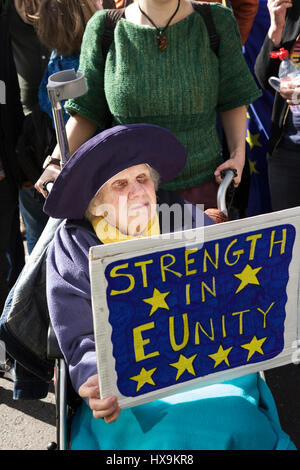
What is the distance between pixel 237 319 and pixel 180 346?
190 mm

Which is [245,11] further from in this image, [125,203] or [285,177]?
[125,203]

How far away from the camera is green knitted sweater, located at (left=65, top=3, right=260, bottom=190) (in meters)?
2.19

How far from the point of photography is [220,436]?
5.47ft

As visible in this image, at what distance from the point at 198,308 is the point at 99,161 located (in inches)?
22.9

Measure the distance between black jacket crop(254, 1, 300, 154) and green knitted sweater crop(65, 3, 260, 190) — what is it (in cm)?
49

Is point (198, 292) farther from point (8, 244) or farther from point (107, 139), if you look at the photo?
point (8, 244)

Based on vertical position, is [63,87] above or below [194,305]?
above

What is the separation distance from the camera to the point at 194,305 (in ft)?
5.38

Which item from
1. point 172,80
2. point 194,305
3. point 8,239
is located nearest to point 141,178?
point 172,80

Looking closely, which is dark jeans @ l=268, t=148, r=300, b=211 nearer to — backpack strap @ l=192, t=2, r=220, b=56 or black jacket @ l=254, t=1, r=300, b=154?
black jacket @ l=254, t=1, r=300, b=154

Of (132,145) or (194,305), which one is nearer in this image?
(194,305)

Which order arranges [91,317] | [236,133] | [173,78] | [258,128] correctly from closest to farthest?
[91,317], [173,78], [236,133], [258,128]

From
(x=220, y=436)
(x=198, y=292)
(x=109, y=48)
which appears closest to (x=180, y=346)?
(x=198, y=292)

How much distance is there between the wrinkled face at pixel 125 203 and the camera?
1.93m
